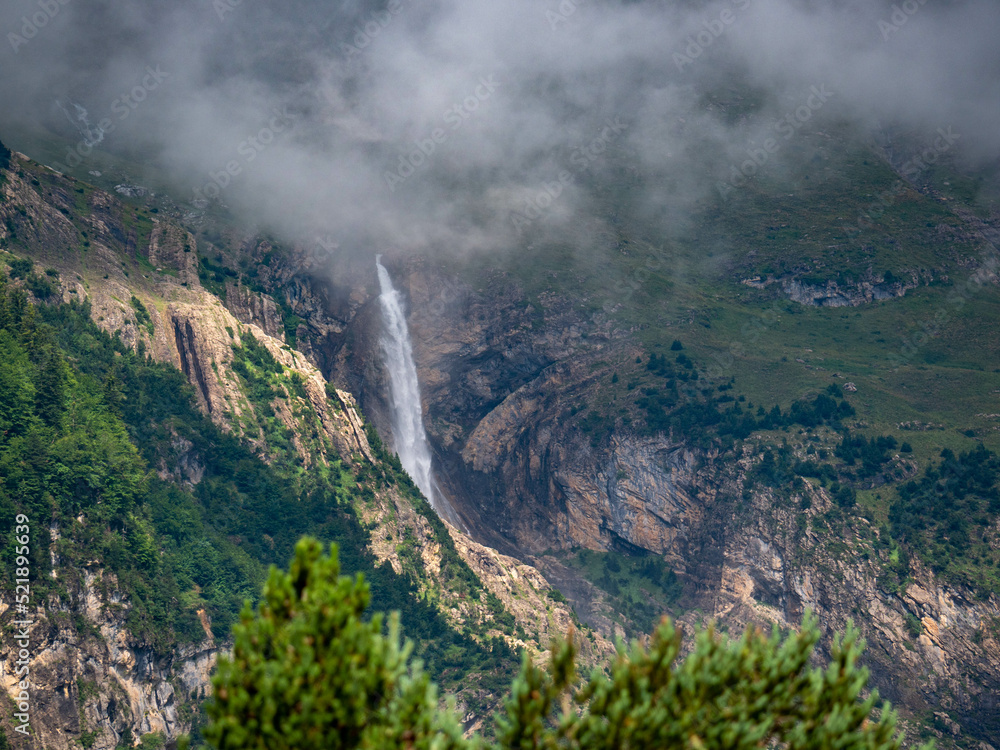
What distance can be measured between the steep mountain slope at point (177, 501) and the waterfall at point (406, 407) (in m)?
20.6

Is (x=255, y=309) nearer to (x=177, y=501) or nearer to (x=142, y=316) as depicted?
(x=142, y=316)

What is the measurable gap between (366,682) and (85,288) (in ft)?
429

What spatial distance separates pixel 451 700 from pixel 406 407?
534ft

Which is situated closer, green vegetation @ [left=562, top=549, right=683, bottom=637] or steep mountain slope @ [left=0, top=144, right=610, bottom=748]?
steep mountain slope @ [left=0, top=144, right=610, bottom=748]

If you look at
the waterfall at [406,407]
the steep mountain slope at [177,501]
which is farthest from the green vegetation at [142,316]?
the waterfall at [406,407]

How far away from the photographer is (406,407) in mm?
191625

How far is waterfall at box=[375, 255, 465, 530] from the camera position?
183 metres

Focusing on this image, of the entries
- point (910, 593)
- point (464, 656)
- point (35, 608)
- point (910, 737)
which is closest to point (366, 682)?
point (35, 608)

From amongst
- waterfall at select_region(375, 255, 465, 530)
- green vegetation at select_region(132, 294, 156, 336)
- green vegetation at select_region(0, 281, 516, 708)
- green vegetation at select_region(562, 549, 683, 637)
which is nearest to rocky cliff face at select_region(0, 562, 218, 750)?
green vegetation at select_region(0, 281, 516, 708)

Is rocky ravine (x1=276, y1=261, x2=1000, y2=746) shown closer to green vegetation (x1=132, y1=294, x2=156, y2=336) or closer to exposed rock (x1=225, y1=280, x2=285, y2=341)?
exposed rock (x1=225, y1=280, x2=285, y2=341)

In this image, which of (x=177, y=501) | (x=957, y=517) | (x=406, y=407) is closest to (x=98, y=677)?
(x=177, y=501)

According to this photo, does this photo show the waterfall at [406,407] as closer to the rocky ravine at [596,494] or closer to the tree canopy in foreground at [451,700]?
the rocky ravine at [596,494]

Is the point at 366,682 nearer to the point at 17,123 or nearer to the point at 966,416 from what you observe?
the point at 966,416

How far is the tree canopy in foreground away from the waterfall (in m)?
151
